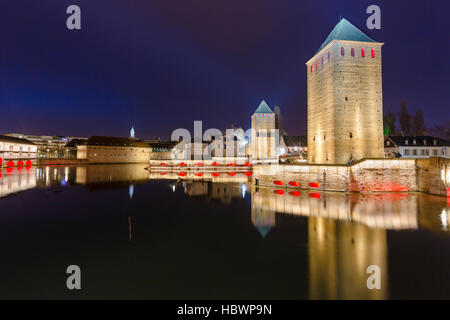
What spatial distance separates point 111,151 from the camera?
59.1 m

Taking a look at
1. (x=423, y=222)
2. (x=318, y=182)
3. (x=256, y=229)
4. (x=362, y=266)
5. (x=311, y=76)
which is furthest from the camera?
(x=311, y=76)

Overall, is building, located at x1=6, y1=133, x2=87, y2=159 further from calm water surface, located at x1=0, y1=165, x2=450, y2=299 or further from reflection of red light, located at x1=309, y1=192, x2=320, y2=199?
reflection of red light, located at x1=309, y1=192, x2=320, y2=199

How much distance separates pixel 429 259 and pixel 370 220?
141 inches

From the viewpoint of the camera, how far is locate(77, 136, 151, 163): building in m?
55.8

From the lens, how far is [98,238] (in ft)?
25.1

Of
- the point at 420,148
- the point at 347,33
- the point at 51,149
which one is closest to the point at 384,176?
the point at 347,33

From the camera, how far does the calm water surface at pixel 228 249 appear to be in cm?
459

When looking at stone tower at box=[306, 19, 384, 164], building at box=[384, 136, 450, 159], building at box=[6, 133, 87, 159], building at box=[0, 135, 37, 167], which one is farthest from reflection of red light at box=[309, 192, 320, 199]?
building at box=[6, 133, 87, 159]

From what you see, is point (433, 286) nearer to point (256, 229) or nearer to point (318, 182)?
point (256, 229)

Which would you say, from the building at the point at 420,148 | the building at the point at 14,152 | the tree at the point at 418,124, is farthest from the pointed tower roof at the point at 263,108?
the building at the point at 14,152

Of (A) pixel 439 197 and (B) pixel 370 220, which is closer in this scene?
(B) pixel 370 220

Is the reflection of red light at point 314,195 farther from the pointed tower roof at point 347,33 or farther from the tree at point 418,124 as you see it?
the tree at point 418,124

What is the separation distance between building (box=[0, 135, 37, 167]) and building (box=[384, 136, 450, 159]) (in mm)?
65897
